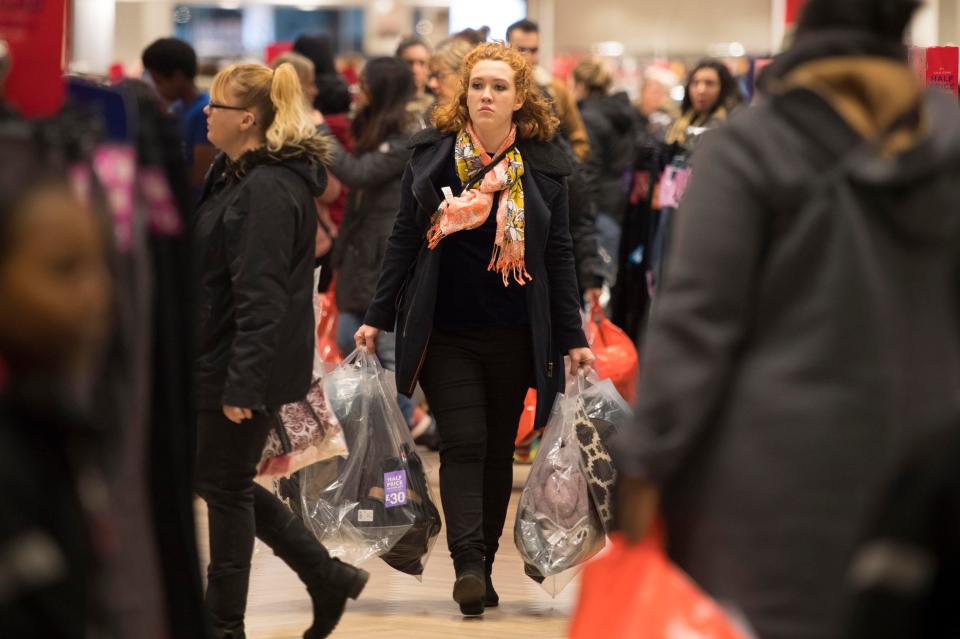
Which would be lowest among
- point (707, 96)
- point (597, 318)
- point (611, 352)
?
point (611, 352)

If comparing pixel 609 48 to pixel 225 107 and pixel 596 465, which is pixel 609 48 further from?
pixel 225 107

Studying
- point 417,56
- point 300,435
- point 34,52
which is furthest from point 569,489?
point 417,56

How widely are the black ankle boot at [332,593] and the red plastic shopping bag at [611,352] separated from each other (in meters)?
2.45

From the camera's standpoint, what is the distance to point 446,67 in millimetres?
7148

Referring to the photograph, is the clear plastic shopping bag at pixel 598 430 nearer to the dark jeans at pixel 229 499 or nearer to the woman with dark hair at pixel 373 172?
the dark jeans at pixel 229 499

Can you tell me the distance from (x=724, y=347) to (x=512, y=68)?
2844 millimetres

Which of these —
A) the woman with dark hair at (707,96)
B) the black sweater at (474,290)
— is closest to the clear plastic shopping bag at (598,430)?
the black sweater at (474,290)

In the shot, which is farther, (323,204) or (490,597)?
(323,204)

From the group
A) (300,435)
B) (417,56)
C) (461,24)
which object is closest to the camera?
(300,435)

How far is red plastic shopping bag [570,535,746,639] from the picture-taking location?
243cm

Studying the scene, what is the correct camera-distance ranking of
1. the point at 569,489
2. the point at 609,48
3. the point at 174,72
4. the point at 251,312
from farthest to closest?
1. the point at 609,48
2. the point at 174,72
3. the point at 569,489
4. the point at 251,312

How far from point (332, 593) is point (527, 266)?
1185 millimetres

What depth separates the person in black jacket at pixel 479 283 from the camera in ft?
16.9

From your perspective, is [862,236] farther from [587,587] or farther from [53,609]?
[53,609]
